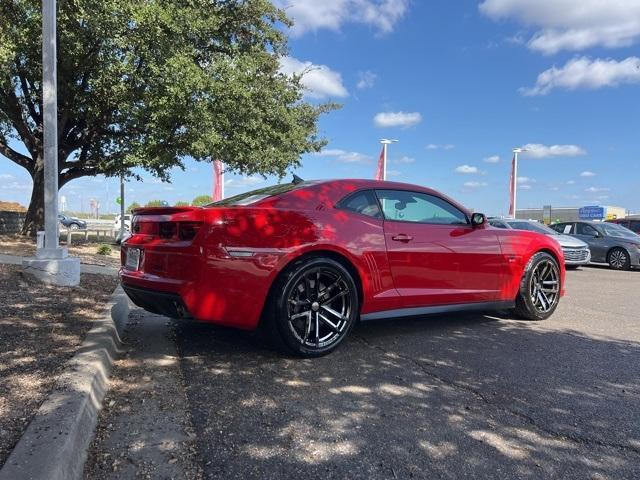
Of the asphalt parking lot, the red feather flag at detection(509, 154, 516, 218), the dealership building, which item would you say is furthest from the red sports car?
the dealership building

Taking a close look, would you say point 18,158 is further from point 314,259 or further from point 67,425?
point 67,425

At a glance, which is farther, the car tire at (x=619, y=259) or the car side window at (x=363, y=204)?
the car tire at (x=619, y=259)

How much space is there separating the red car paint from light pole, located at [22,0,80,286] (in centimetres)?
259

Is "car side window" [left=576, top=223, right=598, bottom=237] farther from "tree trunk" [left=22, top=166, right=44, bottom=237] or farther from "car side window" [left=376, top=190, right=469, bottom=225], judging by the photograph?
"tree trunk" [left=22, top=166, right=44, bottom=237]

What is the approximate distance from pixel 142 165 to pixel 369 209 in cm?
983

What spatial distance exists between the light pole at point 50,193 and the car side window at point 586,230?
48.3 feet

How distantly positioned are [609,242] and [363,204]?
43.7 ft

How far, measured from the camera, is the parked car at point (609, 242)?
48.2ft

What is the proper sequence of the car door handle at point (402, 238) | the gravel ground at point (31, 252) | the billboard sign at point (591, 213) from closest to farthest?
the car door handle at point (402, 238) < the gravel ground at point (31, 252) < the billboard sign at point (591, 213)

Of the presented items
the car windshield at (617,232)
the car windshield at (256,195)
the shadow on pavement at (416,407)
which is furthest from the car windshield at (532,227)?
the car windshield at (256,195)

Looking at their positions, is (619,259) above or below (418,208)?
below

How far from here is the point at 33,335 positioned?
4.23 m

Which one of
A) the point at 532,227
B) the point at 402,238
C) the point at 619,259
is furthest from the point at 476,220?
the point at 619,259

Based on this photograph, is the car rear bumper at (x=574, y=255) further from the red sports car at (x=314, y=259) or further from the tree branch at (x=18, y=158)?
the tree branch at (x=18, y=158)
